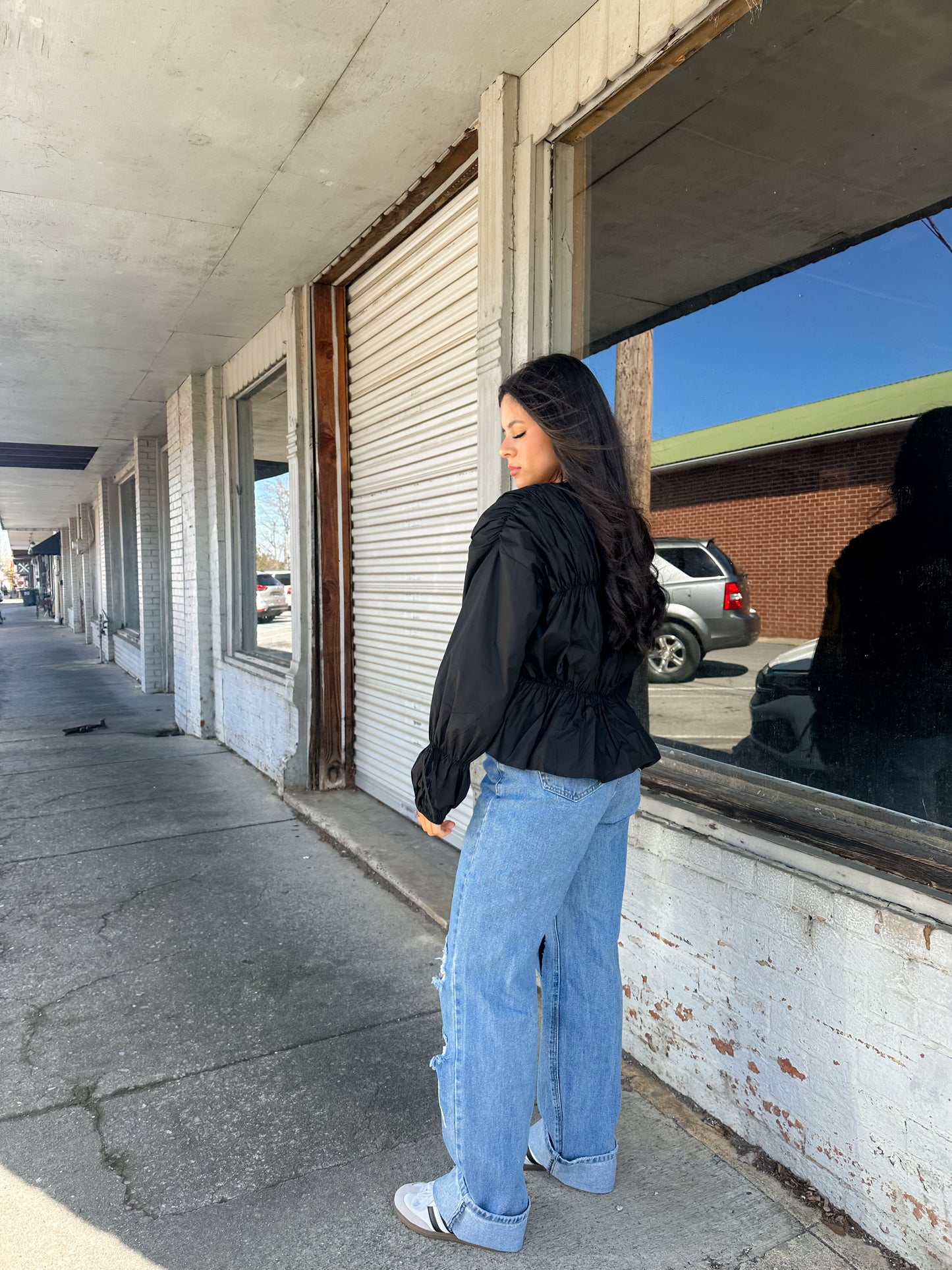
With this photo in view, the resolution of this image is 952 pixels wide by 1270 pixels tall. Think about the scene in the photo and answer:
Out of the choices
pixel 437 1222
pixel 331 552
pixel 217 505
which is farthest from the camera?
pixel 217 505

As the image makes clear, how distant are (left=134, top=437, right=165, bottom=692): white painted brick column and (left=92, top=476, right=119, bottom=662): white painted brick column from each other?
408 centimetres

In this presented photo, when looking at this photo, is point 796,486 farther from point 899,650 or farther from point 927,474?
point 899,650

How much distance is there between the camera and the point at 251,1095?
2.67 meters

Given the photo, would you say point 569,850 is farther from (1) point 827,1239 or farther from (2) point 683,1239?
(1) point 827,1239

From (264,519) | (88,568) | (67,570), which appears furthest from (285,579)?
(67,570)

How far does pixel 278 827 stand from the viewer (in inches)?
214

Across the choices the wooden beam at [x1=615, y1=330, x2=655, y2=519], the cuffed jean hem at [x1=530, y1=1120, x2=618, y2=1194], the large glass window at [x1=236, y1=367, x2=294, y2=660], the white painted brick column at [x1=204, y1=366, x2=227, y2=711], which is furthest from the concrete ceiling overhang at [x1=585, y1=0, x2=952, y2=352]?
the white painted brick column at [x1=204, y1=366, x2=227, y2=711]

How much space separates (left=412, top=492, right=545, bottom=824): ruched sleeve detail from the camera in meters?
1.75

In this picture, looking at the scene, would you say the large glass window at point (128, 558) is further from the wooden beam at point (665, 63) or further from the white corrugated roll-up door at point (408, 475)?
the wooden beam at point (665, 63)

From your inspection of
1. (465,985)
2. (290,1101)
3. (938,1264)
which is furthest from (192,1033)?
(938,1264)

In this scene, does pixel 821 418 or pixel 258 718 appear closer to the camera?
pixel 821 418

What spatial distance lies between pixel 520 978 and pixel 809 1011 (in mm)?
804

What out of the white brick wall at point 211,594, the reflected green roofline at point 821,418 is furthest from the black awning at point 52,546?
the reflected green roofline at point 821,418

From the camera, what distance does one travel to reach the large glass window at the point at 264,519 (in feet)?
21.8
